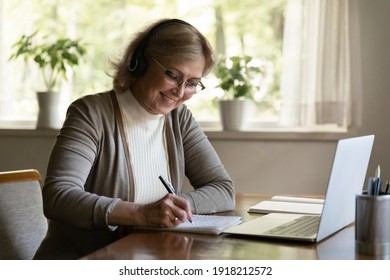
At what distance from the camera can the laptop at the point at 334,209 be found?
1423 millimetres

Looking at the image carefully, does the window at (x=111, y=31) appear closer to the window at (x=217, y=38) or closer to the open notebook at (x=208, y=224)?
the window at (x=217, y=38)

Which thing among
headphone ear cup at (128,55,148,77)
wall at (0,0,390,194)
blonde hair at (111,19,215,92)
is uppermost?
blonde hair at (111,19,215,92)

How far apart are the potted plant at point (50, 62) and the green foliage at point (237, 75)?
795 mm

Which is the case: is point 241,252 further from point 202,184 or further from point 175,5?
point 175,5

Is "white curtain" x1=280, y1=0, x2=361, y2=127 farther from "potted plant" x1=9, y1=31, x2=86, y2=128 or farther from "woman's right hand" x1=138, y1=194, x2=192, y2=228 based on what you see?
"woman's right hand" x1=138, y1=194, x2=192, y2=228

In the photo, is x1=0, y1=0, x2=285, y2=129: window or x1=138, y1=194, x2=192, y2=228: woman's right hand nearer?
x1=138, y1=194, x2=192, y2=228: woman's right hand

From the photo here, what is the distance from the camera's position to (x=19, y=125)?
398 centimetres

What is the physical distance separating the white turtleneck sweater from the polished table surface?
433 millimetres

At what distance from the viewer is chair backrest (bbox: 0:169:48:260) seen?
6.18ft

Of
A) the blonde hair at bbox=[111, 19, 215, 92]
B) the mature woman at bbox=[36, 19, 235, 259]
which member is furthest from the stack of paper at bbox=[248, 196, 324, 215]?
the blonde hair at bbox=[111, 19, 215, 92]

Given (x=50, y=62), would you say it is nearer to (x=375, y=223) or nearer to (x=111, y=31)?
(x=111, y=31)

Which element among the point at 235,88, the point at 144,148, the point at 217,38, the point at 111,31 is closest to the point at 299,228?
the point at 144,148
